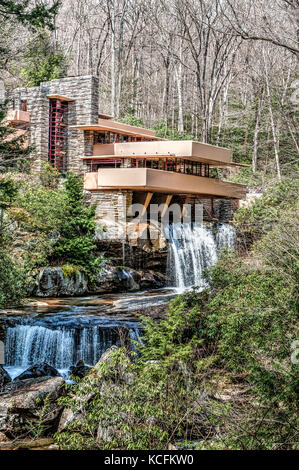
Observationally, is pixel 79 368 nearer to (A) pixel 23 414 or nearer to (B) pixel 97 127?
(A) pixel 23 414

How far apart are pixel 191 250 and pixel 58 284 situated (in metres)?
5.83

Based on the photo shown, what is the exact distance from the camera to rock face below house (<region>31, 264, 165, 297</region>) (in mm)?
17047

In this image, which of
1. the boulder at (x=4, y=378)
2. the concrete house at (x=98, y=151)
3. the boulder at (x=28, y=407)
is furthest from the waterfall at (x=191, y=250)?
the boulder at (x=28, y=407)

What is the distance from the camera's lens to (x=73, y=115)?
76.2ft

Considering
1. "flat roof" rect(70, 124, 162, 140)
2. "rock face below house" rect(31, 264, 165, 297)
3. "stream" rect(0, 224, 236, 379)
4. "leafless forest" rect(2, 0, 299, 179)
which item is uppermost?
"leafless forest" rect(2, 0, 299, 179)

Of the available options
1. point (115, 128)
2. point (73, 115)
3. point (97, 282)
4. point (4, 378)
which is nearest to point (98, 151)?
point (115, 128)

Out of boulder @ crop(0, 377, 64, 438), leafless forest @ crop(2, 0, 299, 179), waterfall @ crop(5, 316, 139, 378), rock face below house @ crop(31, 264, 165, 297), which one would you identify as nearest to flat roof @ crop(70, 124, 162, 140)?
leafless forest @ crop(2, 0, 299, 179)

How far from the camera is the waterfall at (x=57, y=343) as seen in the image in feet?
41.1

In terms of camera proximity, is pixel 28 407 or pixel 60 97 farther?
pixel 60 97

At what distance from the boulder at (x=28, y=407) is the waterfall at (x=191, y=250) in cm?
960

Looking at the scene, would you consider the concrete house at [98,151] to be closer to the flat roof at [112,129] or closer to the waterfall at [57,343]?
the flat roof at [112,129]

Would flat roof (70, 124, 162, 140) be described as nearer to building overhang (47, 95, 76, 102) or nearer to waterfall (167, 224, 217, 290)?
building overhang (47, 95, 76, 102)

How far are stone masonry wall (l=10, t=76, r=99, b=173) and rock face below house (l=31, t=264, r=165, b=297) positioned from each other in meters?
5.98

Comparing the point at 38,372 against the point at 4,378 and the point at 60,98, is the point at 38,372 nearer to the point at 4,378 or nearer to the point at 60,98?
the point at 4,378
